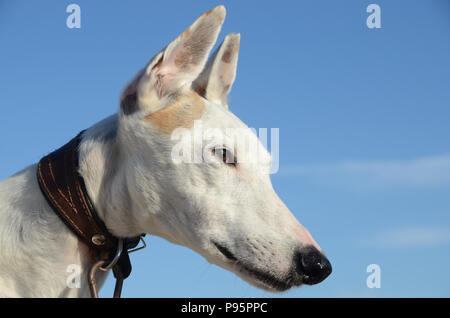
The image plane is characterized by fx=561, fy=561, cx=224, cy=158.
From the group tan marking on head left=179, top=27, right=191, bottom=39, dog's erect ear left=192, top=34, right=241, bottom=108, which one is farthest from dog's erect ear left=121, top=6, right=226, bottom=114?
dog's erect ear left=192, top=34, right=241, bottom=108

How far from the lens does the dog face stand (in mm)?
4402

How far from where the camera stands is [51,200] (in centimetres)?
446

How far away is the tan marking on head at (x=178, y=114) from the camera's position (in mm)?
4711

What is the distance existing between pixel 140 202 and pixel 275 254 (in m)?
1.17

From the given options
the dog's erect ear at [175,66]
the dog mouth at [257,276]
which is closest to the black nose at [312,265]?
the dog mouth at [257,276]

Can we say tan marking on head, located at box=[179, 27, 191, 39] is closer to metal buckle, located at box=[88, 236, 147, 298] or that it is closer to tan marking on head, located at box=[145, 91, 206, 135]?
tan marking on head, located at box=[145, 91, 206, 135]

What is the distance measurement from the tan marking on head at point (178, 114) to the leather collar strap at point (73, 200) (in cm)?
73

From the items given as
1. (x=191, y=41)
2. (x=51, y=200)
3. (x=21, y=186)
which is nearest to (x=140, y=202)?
(x=51, y=200)

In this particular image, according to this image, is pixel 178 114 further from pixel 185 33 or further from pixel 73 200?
pixel 73 200

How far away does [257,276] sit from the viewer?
4.46 metres

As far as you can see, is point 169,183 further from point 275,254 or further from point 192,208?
point 275,254

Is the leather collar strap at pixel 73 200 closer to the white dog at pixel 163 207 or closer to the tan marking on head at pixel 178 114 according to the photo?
the white dog at pixel 163 207
